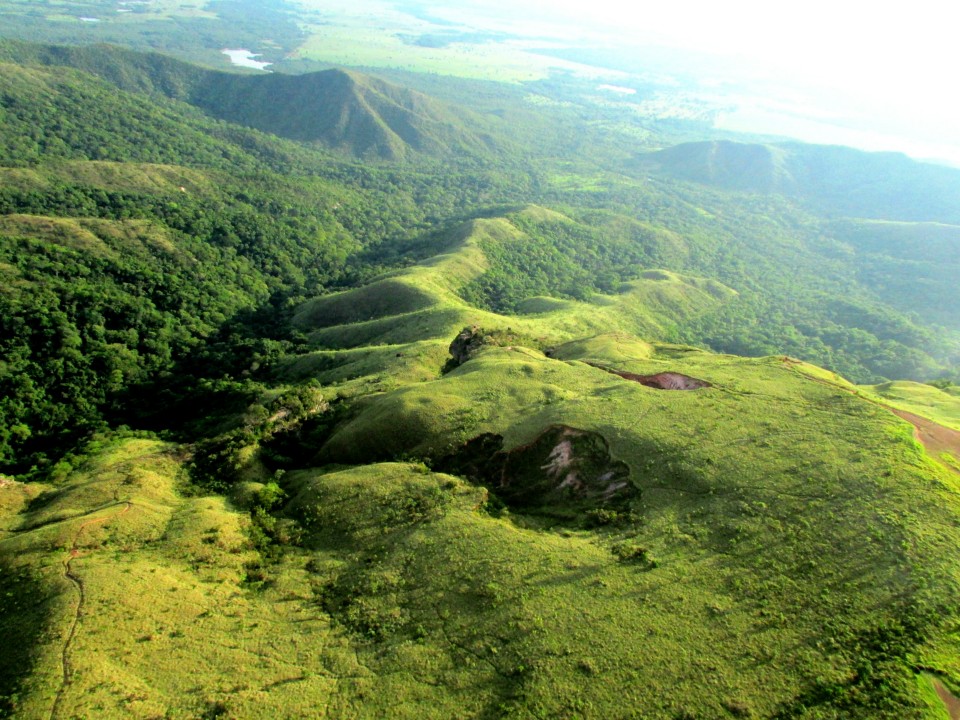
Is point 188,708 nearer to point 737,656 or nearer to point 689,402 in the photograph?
point 737,656

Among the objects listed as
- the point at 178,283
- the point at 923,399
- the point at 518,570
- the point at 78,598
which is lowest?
the point at 178,283

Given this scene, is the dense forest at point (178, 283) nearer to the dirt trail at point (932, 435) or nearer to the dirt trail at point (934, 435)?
the dirt trail at point (932, 435)

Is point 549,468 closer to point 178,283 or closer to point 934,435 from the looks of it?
point 934,435

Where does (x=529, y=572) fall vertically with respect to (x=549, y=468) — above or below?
above

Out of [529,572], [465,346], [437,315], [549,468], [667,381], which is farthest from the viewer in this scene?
[437,315]

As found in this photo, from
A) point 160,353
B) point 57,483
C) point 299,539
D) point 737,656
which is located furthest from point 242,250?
point 737,656

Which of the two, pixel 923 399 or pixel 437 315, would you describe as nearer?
pixel 923 399

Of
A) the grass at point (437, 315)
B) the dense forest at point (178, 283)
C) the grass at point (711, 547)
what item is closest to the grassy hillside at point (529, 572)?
the grass at point (711, 547)

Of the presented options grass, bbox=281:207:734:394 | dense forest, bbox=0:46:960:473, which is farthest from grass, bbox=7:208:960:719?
dense forest, bbox=0:46:960:473

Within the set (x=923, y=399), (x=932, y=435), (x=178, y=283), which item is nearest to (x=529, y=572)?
(x=932, y=435)

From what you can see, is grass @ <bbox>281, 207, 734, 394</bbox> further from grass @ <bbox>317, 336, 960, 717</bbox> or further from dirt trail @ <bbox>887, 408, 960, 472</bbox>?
dirt trail @ <bbox>887, 408, 960, 472</bbox>
